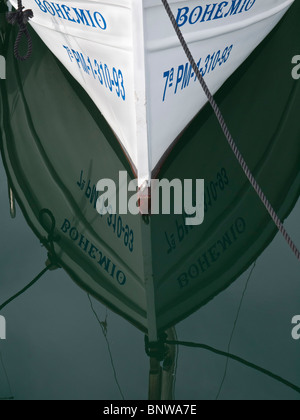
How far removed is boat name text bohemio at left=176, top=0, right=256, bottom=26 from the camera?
4184 mm

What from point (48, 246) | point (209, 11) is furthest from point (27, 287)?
point (209, 11)

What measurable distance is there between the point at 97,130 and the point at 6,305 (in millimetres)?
1590

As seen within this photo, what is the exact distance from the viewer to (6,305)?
399 cm

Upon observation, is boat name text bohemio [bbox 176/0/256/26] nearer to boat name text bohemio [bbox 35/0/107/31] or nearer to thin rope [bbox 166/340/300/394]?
boat name text bohemio [bbox 35/0/107/31]

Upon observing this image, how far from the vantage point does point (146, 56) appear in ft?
13.3

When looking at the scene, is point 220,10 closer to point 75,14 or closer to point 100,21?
point 100,21

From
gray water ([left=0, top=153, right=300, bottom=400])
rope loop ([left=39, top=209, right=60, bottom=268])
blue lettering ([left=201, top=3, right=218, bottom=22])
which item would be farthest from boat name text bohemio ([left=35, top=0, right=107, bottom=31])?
gray water ([left=0, top=153, right=300, bottom=400])

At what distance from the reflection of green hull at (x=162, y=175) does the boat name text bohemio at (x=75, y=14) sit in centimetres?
72

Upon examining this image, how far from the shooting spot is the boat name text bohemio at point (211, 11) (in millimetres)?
4184

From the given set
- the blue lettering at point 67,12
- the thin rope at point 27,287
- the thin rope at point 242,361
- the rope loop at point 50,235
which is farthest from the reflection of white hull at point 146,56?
the thin rope at point 242,361

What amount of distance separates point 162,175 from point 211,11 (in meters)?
1.06

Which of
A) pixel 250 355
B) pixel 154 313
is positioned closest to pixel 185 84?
pixel 154 313

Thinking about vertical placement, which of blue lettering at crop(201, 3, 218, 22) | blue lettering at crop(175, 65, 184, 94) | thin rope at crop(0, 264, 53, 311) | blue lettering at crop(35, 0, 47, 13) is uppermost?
blue lettering at crop(35, 0, 47, 13)

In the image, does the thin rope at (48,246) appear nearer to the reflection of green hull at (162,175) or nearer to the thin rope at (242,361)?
the reflection of green hull at (162,175)
